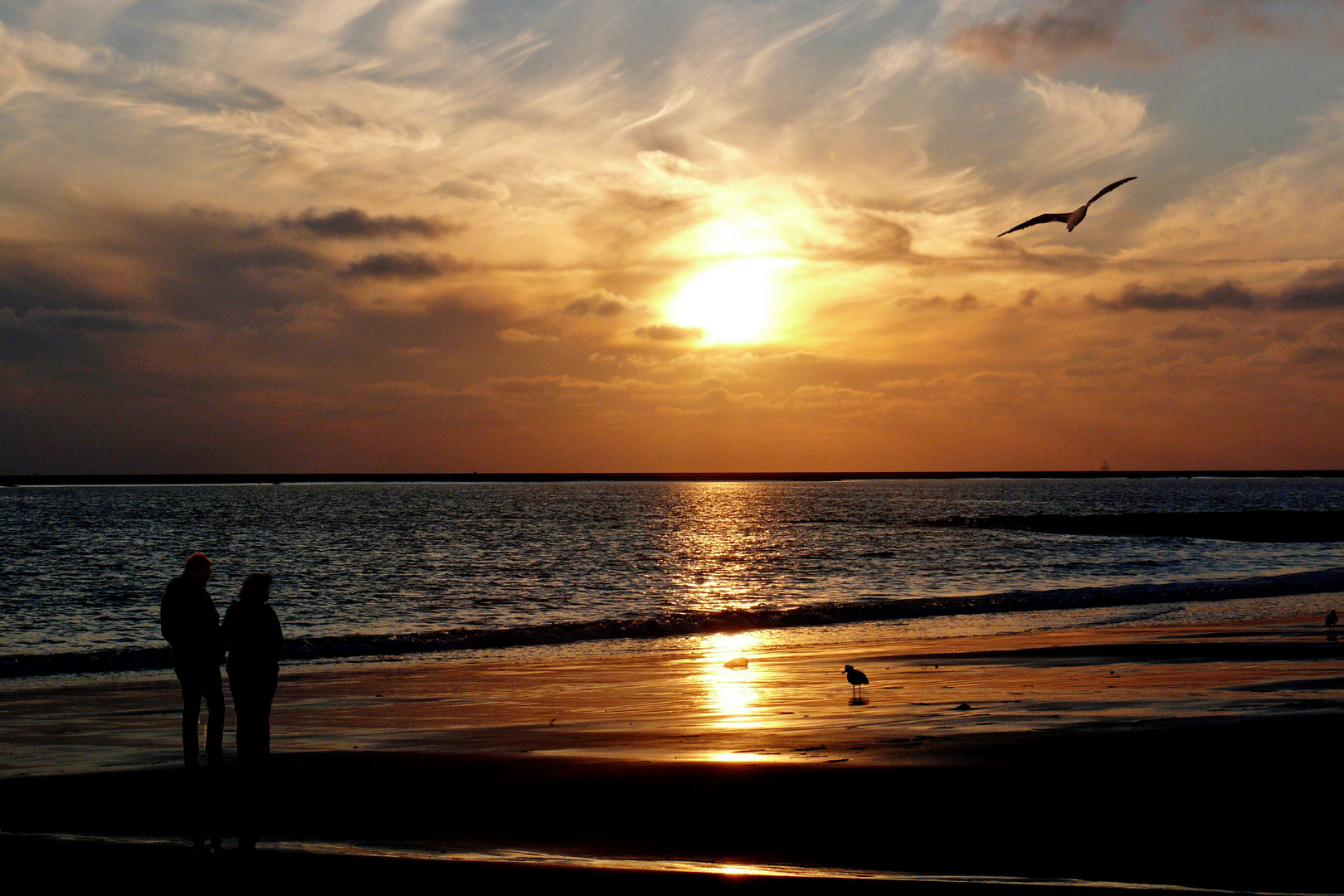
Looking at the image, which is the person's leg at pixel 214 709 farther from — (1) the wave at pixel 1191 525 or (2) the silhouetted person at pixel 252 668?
(1) the wave at pixel 1191 525

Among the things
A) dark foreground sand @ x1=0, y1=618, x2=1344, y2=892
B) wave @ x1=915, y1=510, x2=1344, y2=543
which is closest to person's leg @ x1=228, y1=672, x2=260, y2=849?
dark foreground sand @ x1=0, y1=618, x2=1344, y2=892

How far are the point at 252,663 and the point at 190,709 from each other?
1.80 metres

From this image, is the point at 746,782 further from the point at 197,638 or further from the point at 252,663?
the point at 197,638

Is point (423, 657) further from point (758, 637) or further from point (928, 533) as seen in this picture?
point (928, 533)

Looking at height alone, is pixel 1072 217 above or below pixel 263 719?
above

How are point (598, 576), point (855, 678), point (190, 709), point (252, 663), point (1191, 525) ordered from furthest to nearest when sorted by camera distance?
1. point (1191, 525)
2. point (598, 576)
3. point (855, 678)
4. point (190, 709)
5. point (252, 663)

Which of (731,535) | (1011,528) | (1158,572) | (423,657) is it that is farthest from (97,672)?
(1011,528)

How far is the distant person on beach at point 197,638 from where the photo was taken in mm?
9617

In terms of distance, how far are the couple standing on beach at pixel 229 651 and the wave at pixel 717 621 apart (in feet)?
44.9

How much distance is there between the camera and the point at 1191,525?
298 feet

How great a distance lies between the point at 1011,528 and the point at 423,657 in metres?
76.8

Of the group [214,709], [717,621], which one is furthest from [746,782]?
[717,621]

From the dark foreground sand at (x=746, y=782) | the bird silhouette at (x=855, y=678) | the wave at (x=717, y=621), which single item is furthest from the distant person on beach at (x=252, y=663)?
the wave at (x=717, y=621)

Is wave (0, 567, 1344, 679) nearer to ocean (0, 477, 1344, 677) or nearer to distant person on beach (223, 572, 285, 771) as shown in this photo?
ocean (0, 477, 1344, 677)
